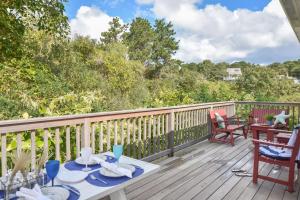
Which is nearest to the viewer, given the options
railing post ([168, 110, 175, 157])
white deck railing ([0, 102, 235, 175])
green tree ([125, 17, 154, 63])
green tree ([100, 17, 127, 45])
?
white deck railing ([0, 102, 235, 175])

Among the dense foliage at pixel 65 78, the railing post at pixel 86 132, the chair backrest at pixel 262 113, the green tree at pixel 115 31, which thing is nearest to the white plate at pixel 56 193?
the railing post at pixel 86 132

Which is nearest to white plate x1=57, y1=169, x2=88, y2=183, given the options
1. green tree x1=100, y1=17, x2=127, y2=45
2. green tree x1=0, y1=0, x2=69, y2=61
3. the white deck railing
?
the white deck railing

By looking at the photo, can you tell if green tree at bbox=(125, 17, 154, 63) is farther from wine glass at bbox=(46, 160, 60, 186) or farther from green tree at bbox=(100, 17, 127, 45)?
wine glass at bbox=(46, 160, 60, 186)

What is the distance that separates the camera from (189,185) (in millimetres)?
3361

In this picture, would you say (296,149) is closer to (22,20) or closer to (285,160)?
(285,160)

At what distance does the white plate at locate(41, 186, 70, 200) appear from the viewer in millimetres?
1381

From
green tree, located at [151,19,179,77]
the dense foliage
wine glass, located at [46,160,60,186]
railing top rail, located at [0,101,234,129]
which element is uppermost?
green tree, located at [151,19,179,77]

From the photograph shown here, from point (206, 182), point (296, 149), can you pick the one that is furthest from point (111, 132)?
point (296, 149)

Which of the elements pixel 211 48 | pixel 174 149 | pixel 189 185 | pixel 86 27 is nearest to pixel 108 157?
pixel 189 185

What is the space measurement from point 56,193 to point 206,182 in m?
2.51

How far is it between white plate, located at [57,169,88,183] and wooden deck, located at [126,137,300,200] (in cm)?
136

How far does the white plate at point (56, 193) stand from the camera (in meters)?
1.38

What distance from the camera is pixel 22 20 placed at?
6.13 metres

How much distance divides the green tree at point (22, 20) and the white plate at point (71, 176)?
4.56 meters
